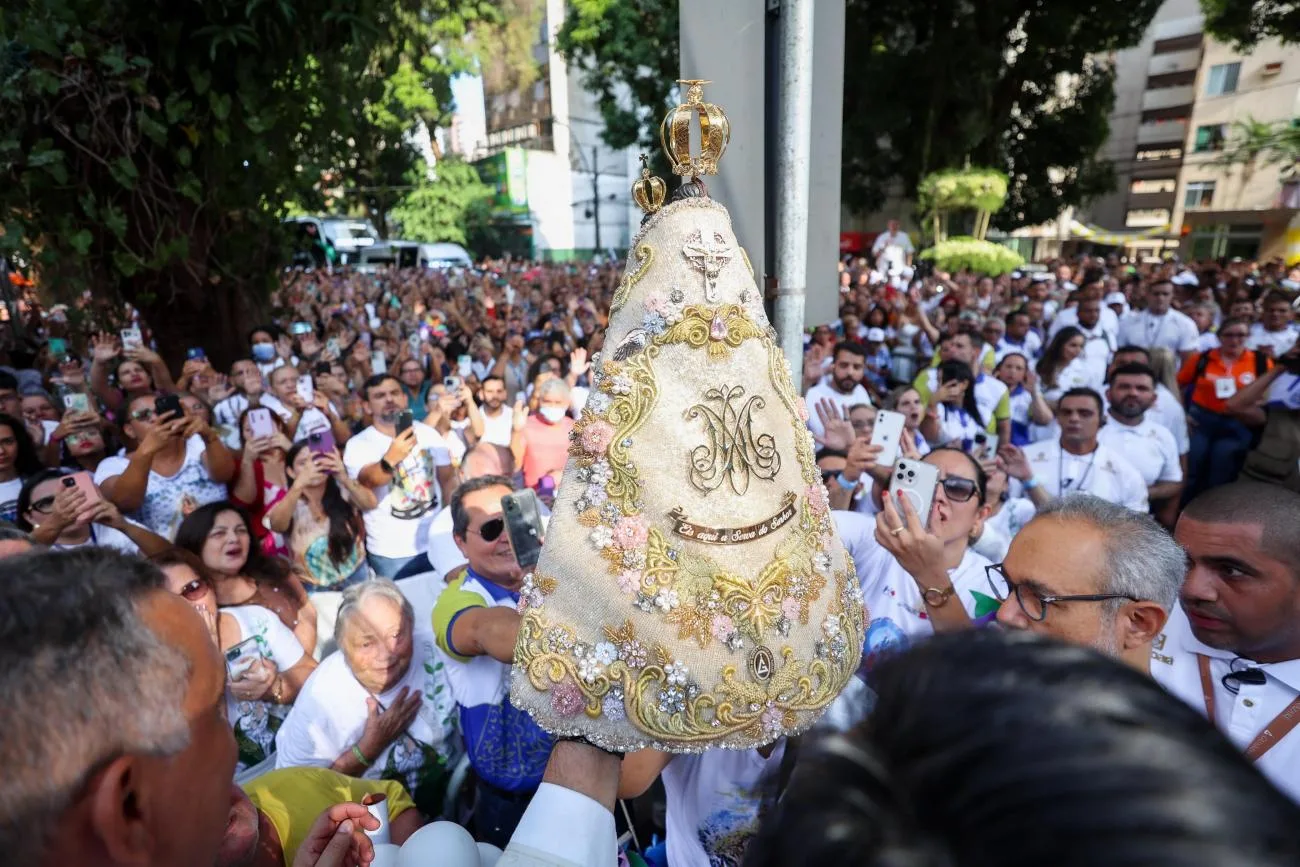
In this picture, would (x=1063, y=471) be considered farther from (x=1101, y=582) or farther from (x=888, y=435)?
(x=1101, y=582)

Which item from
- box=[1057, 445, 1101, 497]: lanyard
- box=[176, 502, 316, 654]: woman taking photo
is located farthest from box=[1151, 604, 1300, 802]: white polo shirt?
box=[176, 502, 316, 654]: woman taking photo

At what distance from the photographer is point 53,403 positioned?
5.21m

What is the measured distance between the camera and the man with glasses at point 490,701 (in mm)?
2344

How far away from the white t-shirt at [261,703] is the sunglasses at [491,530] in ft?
3.43

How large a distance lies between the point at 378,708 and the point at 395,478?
6.49ft

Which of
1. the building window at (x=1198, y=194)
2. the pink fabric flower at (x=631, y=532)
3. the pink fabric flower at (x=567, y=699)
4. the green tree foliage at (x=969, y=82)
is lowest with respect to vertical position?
the pink fabric flower at (x=567, y=699)

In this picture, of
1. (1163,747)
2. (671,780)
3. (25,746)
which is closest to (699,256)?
(1163,747)

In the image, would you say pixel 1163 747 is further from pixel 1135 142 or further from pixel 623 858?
pixel 1135 142

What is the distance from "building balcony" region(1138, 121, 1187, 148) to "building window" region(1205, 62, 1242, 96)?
4.31 meters

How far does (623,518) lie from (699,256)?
0.57m

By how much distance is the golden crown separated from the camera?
1.56 meters

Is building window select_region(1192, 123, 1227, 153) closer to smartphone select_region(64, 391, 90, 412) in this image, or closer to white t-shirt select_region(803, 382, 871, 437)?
white t-shirt select_region(803, 382, 871, 437)

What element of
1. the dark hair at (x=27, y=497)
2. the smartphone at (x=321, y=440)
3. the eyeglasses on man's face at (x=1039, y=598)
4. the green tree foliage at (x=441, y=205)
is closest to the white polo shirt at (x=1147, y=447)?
the eyeglasses on man's face at (x=1039, y=598)

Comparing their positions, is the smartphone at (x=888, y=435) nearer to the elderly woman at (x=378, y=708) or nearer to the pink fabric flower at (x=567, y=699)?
the elderly woman at (x=378, y=708)
